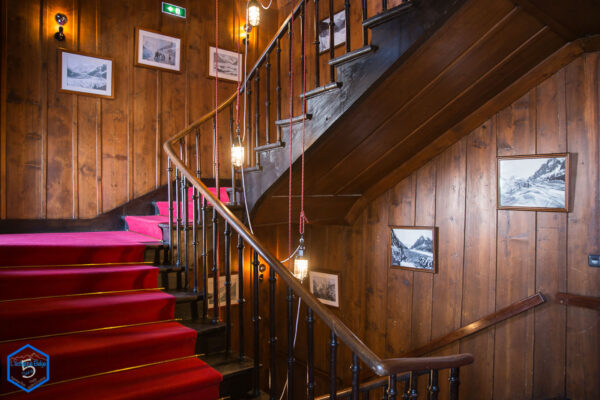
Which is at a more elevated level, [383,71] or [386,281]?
[383,71]

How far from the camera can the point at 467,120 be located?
3.40 metres

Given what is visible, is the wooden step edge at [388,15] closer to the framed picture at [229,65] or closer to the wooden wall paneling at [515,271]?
the wooden wall paneling at [515,271]

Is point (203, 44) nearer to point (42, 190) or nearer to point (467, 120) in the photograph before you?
point (42, 190)

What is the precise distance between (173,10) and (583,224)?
4.97 m

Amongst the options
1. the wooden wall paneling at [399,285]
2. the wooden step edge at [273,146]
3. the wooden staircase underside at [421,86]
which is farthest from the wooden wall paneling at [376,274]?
the wooden step edge at [273,146]

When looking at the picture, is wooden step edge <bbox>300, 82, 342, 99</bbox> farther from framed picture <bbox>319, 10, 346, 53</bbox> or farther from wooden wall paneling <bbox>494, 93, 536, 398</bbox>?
framed picture <bbox>319, 10, 346, 53</bbox>

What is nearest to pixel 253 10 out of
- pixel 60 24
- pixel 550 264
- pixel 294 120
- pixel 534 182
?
pixel 294 120

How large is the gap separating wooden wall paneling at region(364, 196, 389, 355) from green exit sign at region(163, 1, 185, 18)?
3455mm

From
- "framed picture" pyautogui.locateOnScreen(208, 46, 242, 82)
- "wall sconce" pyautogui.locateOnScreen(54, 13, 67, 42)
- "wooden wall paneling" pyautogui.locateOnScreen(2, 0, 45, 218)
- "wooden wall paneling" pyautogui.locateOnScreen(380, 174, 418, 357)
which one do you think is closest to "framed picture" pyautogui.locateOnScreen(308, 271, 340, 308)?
"wooden wall paneling" pyautogui.locateOnScreen(380, 174, 418, 357)

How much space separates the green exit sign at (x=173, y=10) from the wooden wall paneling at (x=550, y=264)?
4.19 meters

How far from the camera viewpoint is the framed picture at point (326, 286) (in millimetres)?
4684

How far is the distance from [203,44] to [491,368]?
197 inches

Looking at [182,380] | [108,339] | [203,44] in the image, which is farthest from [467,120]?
[203,44]

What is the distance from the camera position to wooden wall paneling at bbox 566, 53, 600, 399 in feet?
9.18
